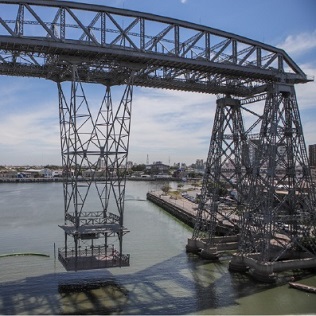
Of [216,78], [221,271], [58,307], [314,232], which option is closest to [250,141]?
[216,78]

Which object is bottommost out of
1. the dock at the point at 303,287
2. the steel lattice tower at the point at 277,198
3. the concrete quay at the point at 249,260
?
the dock at the point at 303,287

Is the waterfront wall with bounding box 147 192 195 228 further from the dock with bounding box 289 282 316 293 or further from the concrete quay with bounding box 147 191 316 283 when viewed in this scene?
the dock with bounding box 289 282 316 293

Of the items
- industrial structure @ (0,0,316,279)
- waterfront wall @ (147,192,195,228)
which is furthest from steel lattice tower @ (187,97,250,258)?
waterfront wall @ (147,192,195,228)

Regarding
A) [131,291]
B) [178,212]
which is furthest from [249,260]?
[178,212]

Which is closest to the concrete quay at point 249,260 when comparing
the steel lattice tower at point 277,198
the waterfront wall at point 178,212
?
the steel lattice tower at point 277,198

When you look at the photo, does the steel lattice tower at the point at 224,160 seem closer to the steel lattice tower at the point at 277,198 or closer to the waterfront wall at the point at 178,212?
the steel lattice tower at the point at 277,198

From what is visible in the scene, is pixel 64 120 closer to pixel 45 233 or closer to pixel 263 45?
pixel 263 45
